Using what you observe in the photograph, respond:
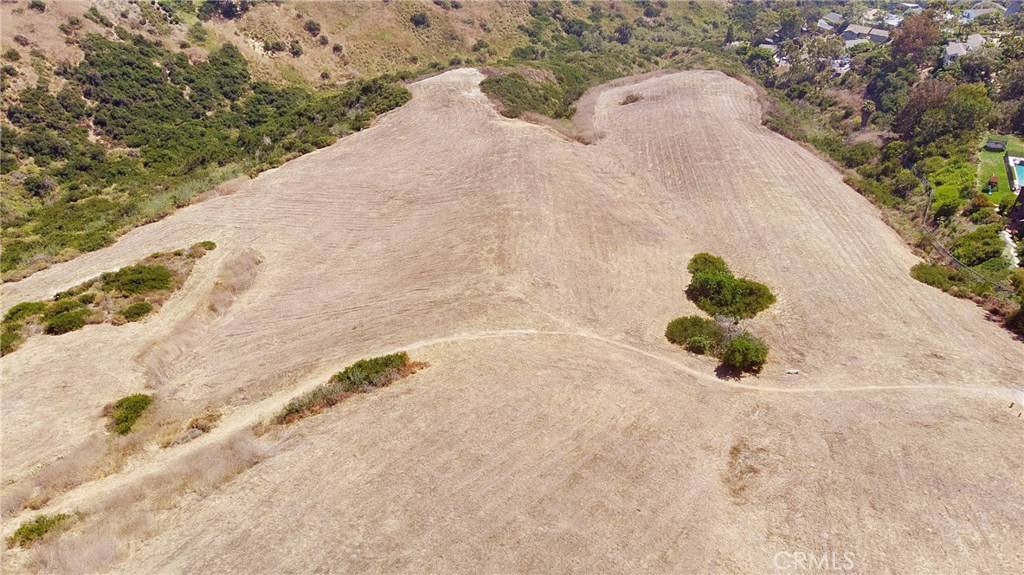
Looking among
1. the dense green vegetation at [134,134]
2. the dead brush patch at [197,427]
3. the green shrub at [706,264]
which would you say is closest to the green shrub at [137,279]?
the dense green vegetation at [134,134]

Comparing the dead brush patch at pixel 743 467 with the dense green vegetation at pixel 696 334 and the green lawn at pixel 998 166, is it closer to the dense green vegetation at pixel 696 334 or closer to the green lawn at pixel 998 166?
the dense green vegetation at pixel 696 334

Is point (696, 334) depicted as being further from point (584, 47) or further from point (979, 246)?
point (584, 47)

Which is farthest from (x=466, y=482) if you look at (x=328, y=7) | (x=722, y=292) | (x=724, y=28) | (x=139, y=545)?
(x=724, y=28)

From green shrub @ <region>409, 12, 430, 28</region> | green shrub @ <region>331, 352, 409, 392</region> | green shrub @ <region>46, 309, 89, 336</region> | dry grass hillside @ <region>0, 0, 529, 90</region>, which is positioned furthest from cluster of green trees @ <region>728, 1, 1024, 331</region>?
green shrub @ <region>409, 12, 430, 28</region>

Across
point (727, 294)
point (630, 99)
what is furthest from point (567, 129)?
point (727, 294)

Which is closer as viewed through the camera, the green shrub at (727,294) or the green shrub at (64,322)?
the green shrub at (64,322)

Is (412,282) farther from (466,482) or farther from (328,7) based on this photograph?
(328,7)
